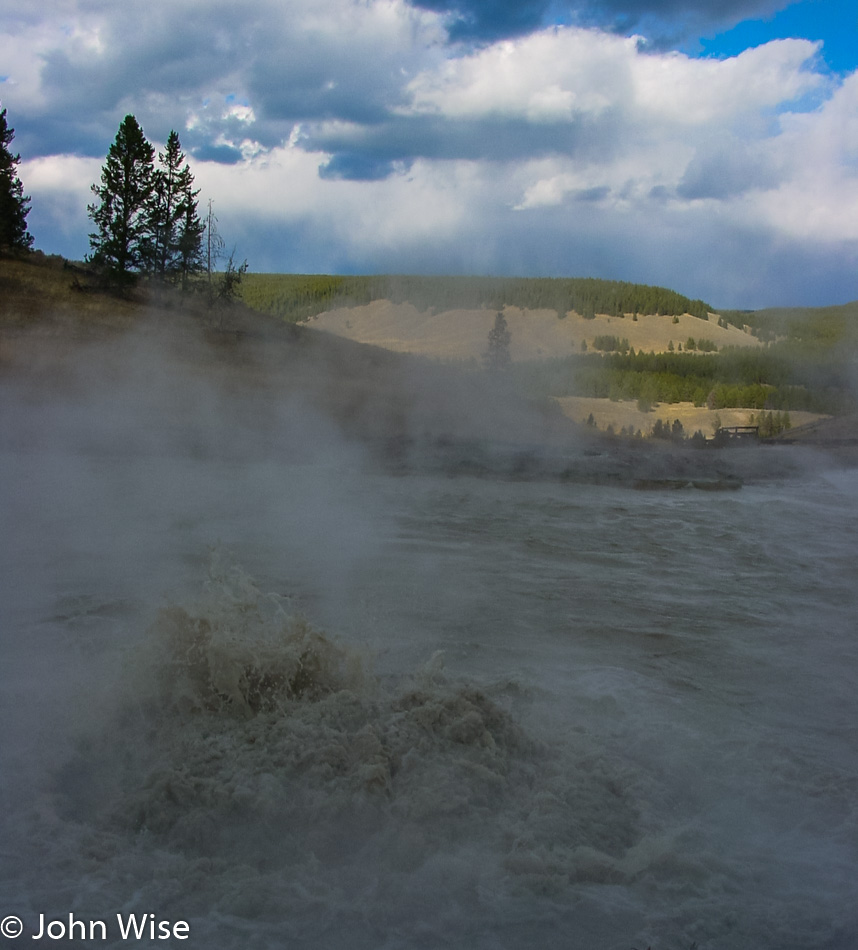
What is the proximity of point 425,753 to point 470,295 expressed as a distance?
3707 cm

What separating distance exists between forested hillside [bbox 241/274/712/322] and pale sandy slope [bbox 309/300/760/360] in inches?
22.2

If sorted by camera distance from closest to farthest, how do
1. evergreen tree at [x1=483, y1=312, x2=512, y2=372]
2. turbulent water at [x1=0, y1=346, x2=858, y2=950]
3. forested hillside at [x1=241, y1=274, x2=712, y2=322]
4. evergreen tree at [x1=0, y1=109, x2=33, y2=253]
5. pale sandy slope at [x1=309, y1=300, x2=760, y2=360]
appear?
turbulent water at [x1=0, y1=346, x2=858, y2=950], evergreen tree at [x1=0, y1=109, x2=33, y2=253], evergreen tree at [x1=483, y1=312, x2=512, y2=372], pale sandy slope at [x1=309, y1=300, x2=760, y2=360], forested hillside at [x1=241, y1=274, x2=712, y2=322]

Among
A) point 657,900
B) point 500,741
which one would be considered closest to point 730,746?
point 500,741

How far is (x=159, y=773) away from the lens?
3.01 meters

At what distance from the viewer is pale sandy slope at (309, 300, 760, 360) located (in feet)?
119

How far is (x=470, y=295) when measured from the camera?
39.2m

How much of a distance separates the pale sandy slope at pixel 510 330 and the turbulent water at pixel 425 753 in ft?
79.7

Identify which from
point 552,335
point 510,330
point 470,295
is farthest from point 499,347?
point 552,335

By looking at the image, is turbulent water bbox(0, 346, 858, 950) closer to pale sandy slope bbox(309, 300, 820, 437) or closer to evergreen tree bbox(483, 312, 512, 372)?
pale sandy slope bbox(309, 300, 820, 437)

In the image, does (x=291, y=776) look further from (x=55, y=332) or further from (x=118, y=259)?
(x=118, y=259)

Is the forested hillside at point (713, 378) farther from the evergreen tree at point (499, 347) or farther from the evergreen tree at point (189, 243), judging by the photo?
the evergreen tree at point (189, 243)

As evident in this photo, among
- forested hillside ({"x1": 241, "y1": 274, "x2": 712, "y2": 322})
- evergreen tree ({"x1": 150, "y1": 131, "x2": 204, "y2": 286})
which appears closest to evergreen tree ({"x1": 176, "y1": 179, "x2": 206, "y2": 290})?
evergreen tree ({"x1": 150, "y1": 131, "x2": 204, "y2": 286})

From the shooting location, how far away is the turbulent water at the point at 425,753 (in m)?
2.44

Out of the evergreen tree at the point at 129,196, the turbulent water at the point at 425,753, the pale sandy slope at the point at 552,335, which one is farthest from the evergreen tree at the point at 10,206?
the turbulent water at the point at 425,753
